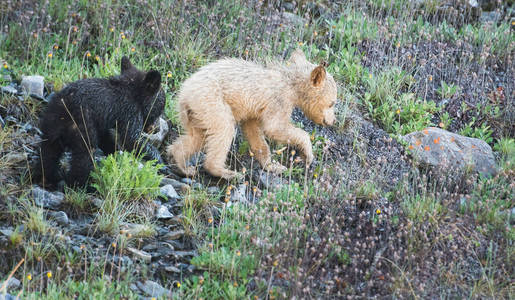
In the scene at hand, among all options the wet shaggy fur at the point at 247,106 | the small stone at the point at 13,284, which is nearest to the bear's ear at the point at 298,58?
the wet shaggy fur at the point at 247,106

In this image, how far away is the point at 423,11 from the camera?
→ 400 inches

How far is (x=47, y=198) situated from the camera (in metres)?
6.02

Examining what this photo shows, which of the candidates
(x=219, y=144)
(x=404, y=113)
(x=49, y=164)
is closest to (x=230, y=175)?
(x=219, y=144)

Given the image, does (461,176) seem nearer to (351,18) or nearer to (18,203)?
(351,18)

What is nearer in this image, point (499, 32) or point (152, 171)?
point (152, 171)

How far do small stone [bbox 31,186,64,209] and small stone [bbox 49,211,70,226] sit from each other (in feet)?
0.65

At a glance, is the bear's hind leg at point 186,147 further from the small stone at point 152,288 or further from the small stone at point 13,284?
the small stone at point 13,284

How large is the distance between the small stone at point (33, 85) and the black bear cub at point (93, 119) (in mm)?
1224

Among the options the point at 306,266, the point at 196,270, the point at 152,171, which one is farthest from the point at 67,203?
the point at 306,266

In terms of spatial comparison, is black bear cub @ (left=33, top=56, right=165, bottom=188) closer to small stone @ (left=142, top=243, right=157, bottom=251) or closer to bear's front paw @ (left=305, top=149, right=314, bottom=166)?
small stone @ (left=142, top=243, right=157, bottom=251)

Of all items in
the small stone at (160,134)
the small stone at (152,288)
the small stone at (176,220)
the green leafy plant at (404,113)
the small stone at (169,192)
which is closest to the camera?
the small stone at (152,288)

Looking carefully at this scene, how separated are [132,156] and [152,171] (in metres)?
0.25

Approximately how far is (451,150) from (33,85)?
4.89 m

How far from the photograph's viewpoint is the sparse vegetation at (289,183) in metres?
5.21
